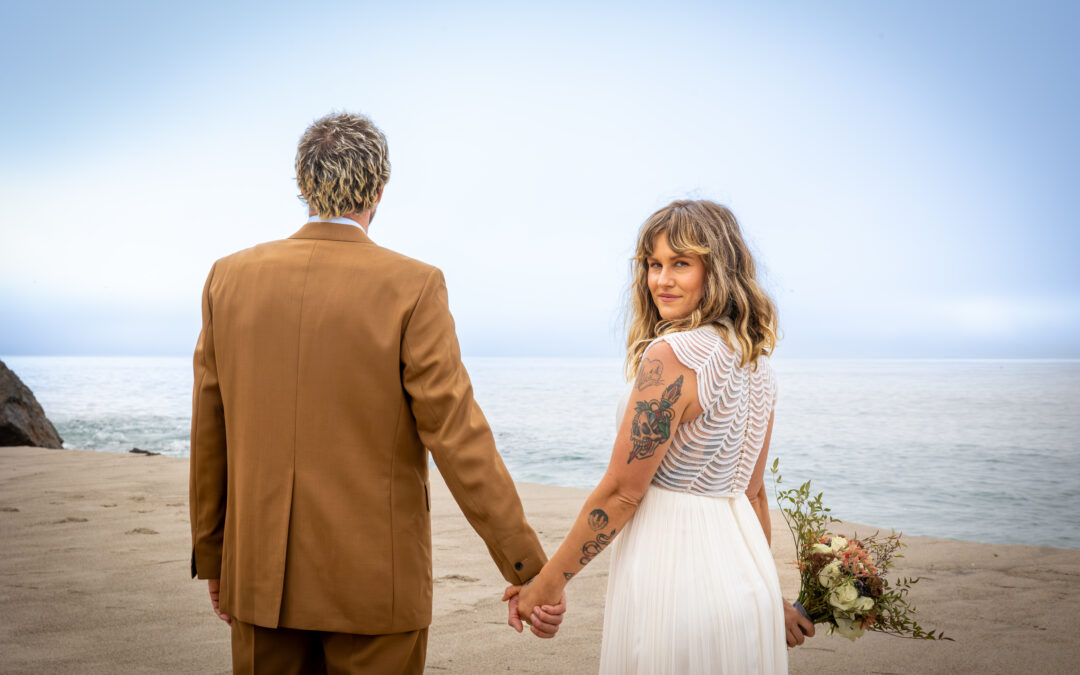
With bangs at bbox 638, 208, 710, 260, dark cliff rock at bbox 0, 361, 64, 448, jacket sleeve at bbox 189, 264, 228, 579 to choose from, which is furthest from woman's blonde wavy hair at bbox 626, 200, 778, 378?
dark cliff rock at bbox 0, 361, 64, 448

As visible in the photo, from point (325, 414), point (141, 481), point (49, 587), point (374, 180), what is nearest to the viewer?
point (325, 414)

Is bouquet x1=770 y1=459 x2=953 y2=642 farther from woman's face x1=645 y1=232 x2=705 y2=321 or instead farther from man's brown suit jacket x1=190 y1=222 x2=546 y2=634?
man's brown suit jacket x1=190 y1=222 x2=546 y2=634

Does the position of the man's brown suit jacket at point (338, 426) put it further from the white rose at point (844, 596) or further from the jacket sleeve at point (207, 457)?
the white rose at point (844, 596)

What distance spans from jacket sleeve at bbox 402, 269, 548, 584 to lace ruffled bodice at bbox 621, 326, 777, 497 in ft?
1.40

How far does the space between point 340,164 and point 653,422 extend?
3.53 ft

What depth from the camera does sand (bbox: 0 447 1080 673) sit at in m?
3.83

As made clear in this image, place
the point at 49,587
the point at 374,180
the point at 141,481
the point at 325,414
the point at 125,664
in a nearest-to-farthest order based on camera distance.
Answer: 1. the point at 325,414
2. the point at 374,180
3. the point at 125,664
4. the point at 49,587
5. the point at 141,481

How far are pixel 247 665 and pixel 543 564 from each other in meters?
0.84

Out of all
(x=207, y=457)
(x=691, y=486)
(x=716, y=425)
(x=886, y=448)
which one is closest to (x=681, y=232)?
(x=716, y=425)

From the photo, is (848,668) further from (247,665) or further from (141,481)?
(141,481)

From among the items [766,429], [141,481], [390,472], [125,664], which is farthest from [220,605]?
[141,481]

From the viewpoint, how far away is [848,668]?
3840mm

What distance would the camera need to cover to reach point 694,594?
79.7 inches

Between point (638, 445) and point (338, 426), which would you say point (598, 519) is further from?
point (338, 426)
